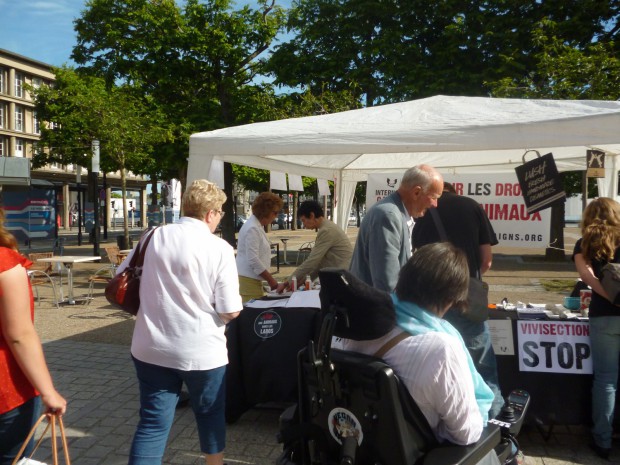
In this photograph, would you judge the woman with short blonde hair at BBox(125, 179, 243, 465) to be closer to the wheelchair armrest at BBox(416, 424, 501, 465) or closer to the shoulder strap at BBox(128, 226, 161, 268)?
the shoulder strap at BBox(128, 226, 161, 268)

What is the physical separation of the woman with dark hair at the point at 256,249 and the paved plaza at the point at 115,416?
1.13 m

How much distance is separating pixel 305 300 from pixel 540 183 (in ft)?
Answer: 8.06

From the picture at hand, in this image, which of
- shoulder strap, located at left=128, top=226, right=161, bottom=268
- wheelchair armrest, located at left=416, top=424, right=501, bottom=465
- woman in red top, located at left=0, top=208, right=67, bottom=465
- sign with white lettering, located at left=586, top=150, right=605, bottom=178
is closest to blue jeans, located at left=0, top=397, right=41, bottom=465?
woman in red top, located at left=0, top=208, right=67, bottom=465

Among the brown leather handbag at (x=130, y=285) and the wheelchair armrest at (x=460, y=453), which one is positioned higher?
the brown leather handbag at (x=130, y=285)

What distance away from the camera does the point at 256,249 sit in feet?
16.5

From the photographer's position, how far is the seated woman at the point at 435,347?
186cm

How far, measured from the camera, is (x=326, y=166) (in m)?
7.93

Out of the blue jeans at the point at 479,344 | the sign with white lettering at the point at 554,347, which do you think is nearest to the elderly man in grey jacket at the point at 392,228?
the blue jeans at the point at 479,344

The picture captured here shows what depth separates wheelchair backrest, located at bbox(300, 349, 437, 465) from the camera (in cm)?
185

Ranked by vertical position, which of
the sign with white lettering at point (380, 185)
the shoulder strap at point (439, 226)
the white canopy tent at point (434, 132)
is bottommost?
the shoulder strap at point (439, 226)

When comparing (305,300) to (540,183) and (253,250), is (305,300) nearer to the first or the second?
(253,250)

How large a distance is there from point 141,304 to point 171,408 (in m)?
0.53

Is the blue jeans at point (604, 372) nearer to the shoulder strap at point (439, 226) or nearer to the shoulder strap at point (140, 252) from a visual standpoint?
the shoulder strap at point (439, 226)

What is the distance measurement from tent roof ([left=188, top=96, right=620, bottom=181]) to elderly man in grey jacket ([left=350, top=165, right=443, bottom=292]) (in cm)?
111
